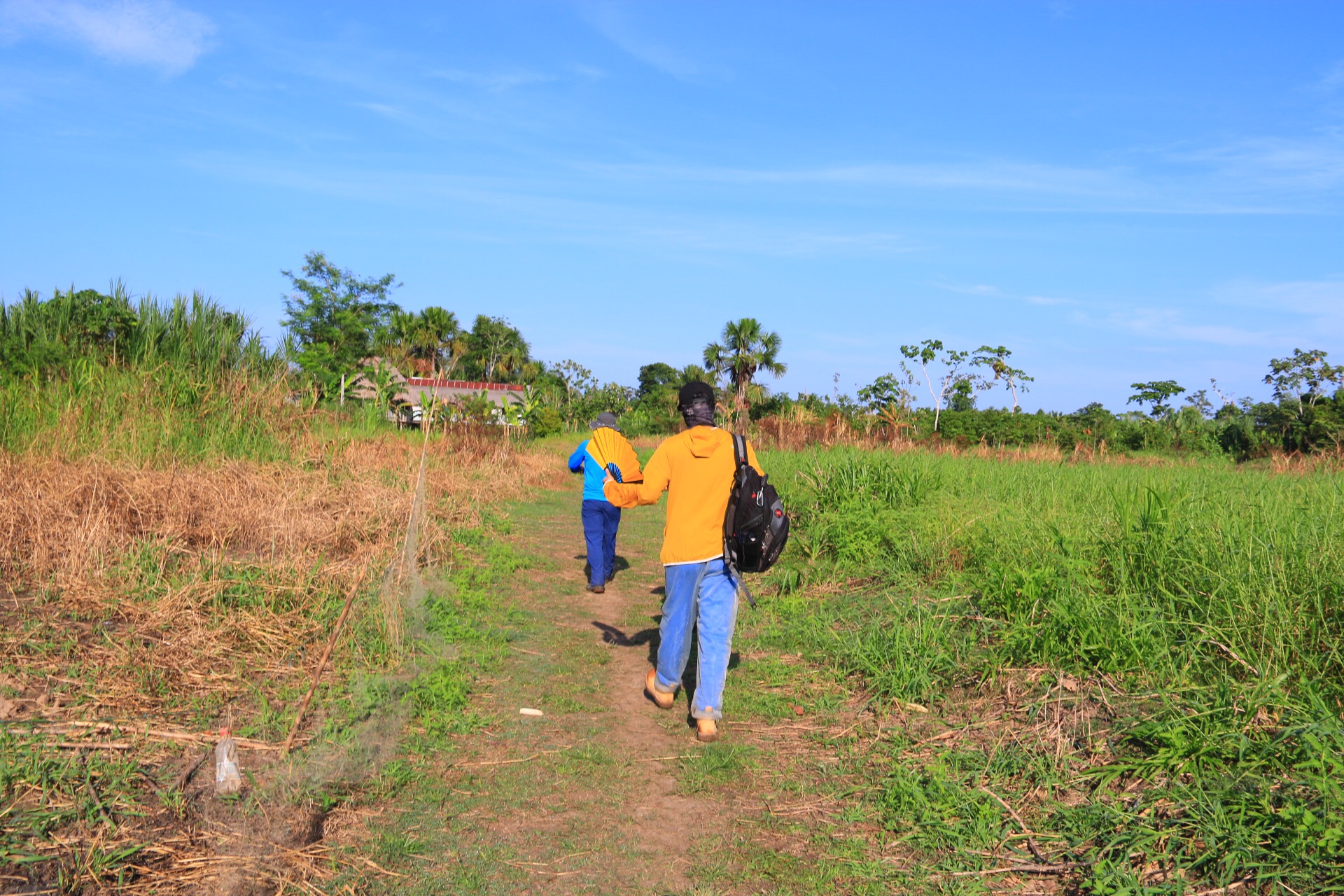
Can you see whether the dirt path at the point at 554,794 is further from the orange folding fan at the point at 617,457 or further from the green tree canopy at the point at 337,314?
the green tree canopy at the point at 337,314

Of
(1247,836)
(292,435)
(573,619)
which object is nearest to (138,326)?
(292,435)

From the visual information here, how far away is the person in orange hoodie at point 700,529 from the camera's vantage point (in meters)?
5.24

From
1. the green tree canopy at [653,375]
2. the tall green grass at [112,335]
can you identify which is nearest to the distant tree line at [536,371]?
the tall green grass at [112,335]

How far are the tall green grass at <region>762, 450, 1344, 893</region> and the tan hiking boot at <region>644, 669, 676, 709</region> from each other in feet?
4.47

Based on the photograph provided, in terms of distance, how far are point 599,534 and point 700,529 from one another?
4170 millimetres

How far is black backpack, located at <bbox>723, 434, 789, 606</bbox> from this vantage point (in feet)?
16.9

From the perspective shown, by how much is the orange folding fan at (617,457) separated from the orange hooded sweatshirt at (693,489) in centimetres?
12

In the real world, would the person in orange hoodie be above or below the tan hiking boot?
above

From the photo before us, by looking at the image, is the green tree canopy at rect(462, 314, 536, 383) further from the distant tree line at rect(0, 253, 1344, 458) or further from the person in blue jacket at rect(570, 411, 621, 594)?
the person in blue jacket at rect(570, 411, 621, 594)

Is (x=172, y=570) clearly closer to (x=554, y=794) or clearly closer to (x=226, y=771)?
(x=226, y=771)

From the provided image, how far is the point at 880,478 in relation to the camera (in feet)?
36.1

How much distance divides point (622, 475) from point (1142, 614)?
3.19 metres

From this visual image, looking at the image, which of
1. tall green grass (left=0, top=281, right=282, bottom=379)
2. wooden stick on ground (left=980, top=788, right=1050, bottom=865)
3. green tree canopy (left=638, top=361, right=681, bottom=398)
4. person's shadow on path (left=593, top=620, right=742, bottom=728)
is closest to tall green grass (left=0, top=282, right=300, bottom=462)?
tall green grass (left=0, top=281, right=282, bottom=379)

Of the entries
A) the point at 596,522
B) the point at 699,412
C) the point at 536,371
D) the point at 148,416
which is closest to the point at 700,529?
the point at 699,412
